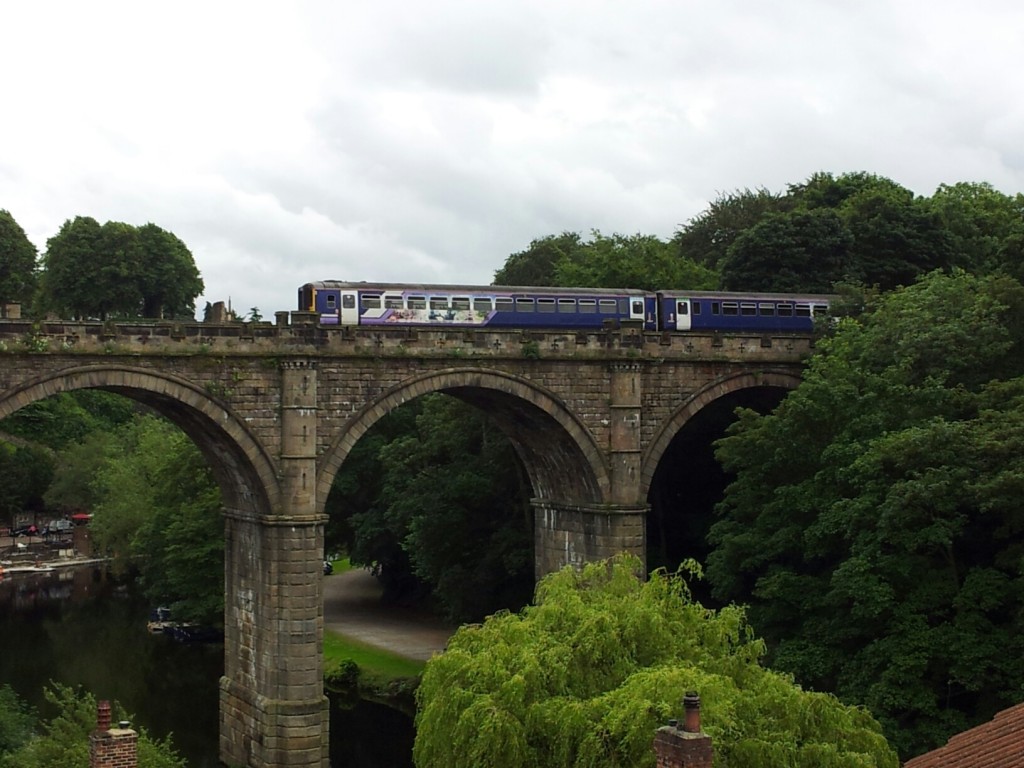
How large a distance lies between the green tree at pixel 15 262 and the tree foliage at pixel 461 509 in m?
40.8

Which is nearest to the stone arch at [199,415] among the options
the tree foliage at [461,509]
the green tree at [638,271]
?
the tree foliage at [461,509]

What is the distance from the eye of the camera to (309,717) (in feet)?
121

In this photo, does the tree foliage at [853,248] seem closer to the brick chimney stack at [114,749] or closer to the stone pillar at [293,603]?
the stone pillar at [293,603]

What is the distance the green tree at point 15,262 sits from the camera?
88812 millimetres

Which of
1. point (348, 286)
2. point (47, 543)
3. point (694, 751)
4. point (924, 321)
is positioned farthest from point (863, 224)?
point (47, 543)

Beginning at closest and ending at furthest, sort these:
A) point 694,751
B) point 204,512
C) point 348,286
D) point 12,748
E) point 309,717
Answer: point 694,751, point 12,748, point 309,717, point 348,286, point 204,512

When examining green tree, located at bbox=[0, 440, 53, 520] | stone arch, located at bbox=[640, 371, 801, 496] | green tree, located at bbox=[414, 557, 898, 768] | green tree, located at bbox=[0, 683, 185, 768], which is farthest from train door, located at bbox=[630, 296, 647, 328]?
green tree, located at bbox=[0, 440, 53, 520]

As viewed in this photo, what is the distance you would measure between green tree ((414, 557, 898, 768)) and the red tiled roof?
1.22 meters

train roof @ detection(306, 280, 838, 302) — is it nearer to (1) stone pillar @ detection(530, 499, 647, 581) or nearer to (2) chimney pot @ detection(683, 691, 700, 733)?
(1) stone pillar @ detection(530, 499, 647, 581)

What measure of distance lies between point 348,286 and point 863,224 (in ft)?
75.8

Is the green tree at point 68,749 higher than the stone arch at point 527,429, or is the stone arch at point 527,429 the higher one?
the stone arch at point 527,429

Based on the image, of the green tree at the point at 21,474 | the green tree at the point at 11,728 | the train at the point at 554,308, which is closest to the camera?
the green tree at the point at 11,728

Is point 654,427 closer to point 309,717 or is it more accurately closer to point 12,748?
point 309,717

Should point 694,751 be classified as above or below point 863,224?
below
